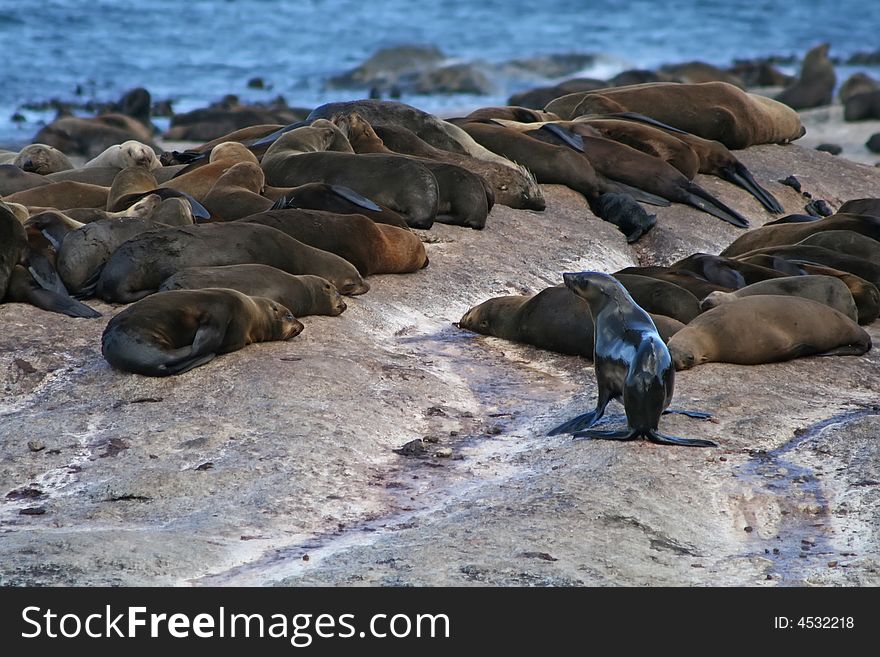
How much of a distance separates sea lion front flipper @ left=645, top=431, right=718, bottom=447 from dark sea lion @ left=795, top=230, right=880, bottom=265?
160 inches

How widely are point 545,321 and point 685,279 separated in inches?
50.1

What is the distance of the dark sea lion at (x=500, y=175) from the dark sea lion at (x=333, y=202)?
5.46ft

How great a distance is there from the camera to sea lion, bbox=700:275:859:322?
7836 millimetres

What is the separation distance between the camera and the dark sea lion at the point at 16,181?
10.0 meters

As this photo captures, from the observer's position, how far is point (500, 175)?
10.5 metres

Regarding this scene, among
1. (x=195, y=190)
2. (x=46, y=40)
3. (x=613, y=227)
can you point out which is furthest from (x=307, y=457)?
(x=46, y=40)

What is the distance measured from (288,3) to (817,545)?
56.5m

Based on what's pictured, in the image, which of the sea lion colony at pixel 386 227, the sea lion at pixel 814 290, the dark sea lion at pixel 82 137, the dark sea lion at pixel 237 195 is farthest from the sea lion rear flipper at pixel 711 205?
the dark sea lion at pixel 82 137

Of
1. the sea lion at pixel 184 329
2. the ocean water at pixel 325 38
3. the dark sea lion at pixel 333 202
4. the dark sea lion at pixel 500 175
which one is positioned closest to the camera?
the sea lion at pixel 184 329

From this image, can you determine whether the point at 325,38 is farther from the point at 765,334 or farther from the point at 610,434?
the point at 610,434

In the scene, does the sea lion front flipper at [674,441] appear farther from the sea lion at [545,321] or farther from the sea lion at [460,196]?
the sea lion at [460,196]

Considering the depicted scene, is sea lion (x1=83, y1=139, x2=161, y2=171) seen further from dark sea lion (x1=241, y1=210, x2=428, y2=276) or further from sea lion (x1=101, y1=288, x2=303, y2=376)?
sea lion (x1=101, y1=288, x2=303, y2=376)

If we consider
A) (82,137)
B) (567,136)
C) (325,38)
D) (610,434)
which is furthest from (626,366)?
(325,38)

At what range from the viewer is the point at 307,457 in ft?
17.1
